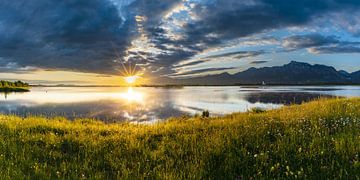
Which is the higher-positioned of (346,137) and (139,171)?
(346,137)

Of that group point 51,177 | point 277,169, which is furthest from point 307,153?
point 51,177

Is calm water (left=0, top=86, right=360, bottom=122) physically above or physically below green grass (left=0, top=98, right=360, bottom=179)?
below

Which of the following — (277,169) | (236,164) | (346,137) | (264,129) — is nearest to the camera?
(277,169)

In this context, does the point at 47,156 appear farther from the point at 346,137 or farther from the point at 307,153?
the point at 346,137

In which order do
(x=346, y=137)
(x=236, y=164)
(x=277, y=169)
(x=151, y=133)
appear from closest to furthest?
(x=277, y=169) < (x=236, y=164) < (x=346, y=137) < (x=151, y=133)

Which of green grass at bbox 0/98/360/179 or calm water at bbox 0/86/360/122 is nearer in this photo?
green grass at bbox 0/98/360/179

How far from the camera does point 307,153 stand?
8461mm

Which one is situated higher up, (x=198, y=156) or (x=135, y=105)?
(x=198, y=156)

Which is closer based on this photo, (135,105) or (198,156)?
(198,156)

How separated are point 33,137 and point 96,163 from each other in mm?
4900

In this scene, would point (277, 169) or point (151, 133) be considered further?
point (151, 133)

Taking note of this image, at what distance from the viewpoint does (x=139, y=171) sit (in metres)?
8.43

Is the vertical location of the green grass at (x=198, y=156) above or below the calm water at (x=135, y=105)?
above

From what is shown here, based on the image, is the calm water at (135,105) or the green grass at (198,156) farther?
the calm water at (135,105)
